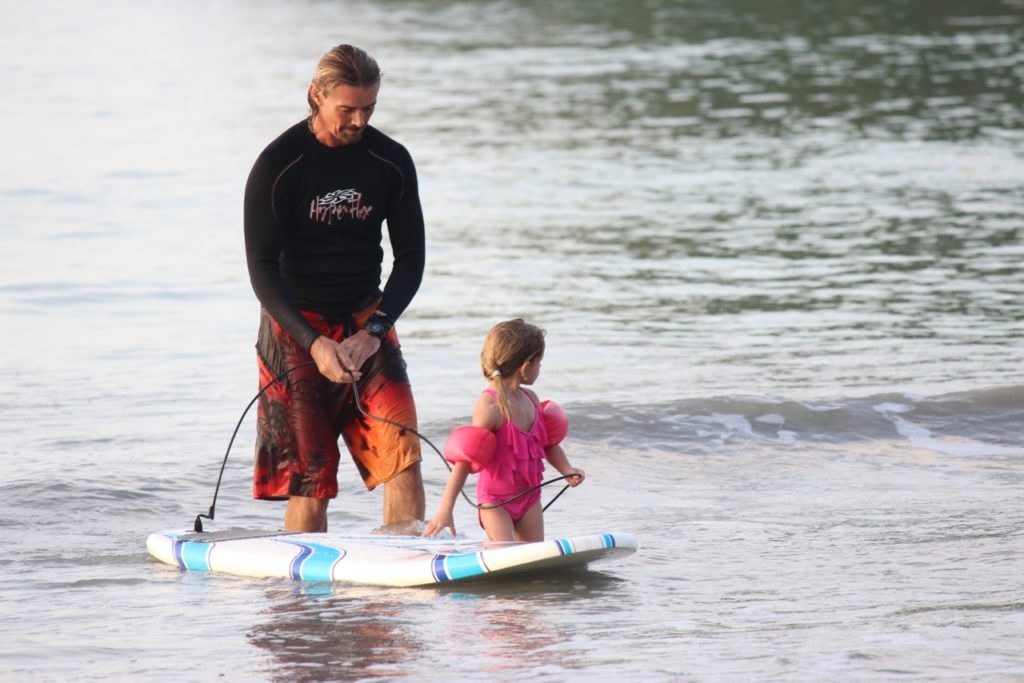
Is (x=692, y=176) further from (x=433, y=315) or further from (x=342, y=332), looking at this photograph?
(x=342, y=332)

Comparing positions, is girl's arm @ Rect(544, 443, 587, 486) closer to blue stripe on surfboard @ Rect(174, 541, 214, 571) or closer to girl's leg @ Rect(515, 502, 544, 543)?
girl's leg @ Rect(515, 502, 544, 543)

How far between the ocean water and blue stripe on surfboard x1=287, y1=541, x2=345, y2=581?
0.09 meters

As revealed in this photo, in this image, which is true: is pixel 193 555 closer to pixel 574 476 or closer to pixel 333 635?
pixel 333 635

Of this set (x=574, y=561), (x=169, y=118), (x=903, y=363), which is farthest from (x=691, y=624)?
(x=169, y=118)

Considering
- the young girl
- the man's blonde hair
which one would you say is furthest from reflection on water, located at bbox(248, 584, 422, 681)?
the man's blonde hair

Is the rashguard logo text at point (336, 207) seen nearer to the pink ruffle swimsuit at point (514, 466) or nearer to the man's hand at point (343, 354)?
the man's hand at point (343, 354)

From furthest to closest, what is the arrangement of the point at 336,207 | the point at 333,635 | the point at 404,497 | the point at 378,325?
the point at 404,497
the point at 378,325
the point at 336,207
the point at 333,635

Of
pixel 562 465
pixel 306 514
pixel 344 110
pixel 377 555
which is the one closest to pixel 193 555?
pixel 306 514

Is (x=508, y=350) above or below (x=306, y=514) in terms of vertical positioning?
above

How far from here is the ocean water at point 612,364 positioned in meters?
5.20

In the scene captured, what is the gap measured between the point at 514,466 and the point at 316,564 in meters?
0.77

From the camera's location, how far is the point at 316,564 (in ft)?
18.9

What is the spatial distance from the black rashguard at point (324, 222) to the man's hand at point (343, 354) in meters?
0.05

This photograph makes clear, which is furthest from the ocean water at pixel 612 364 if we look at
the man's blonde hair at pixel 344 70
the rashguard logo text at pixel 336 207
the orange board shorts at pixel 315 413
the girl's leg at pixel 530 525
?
the man's blonde hair at pixel 344 70
